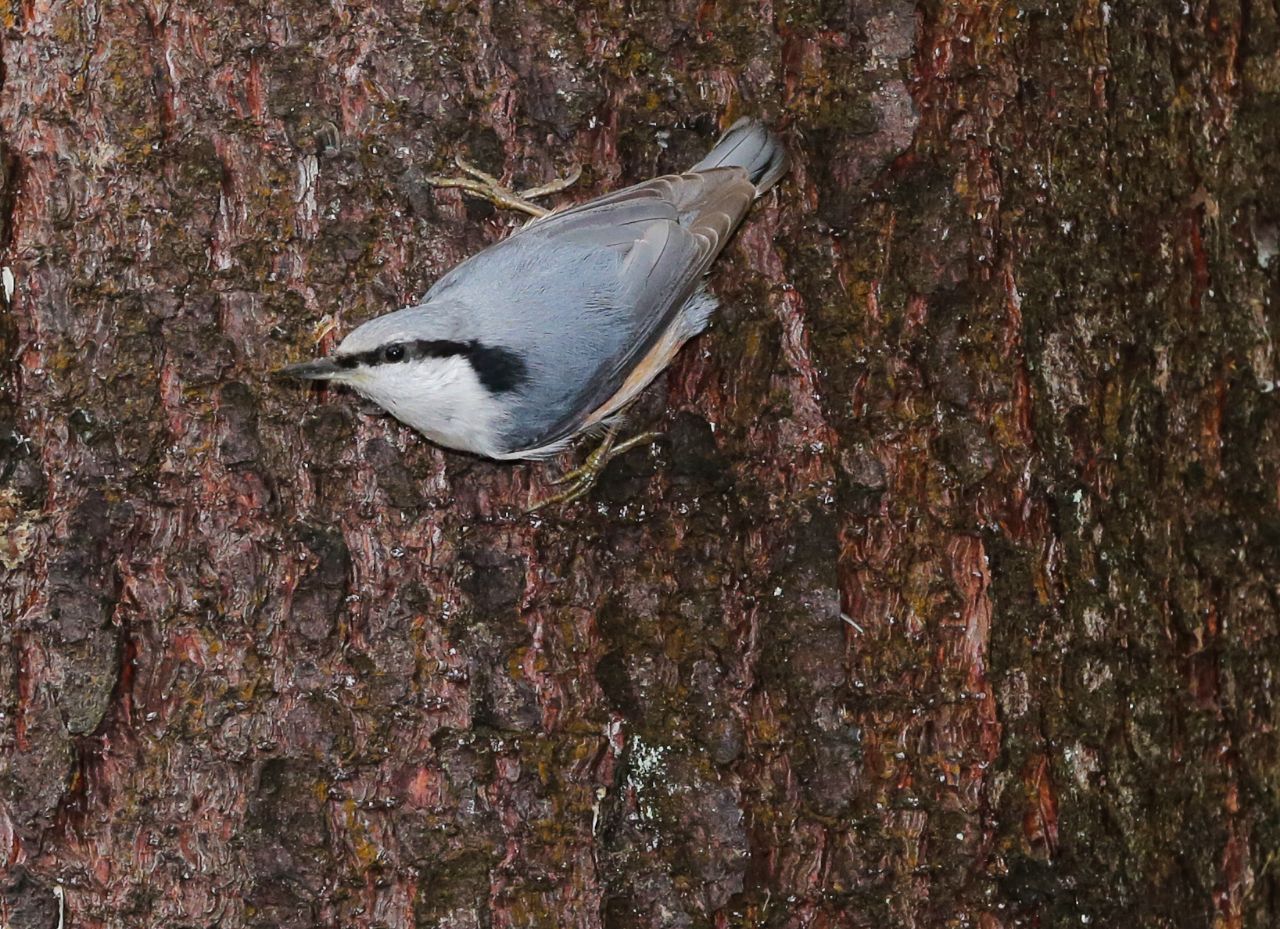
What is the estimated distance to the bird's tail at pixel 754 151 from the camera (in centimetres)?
202

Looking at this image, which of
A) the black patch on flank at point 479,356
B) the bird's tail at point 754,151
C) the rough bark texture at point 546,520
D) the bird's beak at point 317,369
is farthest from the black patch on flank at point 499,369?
the bird's tail at point 754,151

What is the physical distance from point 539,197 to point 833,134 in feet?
1.59

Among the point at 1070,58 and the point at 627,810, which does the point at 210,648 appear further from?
the point at 1070,58

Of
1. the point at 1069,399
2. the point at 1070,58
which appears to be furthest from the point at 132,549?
the point at 1070,58

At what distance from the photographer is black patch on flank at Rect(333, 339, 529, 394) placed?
2002mm

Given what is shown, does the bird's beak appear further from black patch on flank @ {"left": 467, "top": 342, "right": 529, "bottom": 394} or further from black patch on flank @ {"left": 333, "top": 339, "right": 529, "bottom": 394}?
black patch on flank @ {"left": 467, "top": 342, "right": 529, "bottom": 394}

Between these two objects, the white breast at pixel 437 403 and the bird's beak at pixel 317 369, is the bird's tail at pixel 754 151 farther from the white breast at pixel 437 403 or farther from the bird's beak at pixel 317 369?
the bird's beak at pixel 317 369

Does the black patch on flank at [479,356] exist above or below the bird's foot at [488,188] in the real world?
below

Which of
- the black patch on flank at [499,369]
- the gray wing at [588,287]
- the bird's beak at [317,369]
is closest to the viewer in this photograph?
the bird's beak at [317,369]

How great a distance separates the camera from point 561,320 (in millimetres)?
2219

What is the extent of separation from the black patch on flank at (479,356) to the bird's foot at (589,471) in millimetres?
238

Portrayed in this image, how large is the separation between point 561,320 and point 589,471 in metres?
0.34

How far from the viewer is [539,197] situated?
6.82ft

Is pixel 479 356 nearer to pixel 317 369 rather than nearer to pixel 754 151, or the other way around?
pixel 317 369
